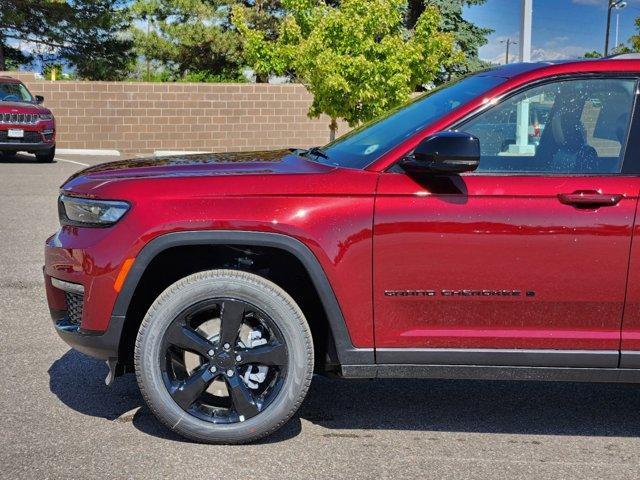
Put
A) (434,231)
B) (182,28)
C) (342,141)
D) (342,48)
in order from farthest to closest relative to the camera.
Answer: (182,28), (342,48), (342,141), (434,231)

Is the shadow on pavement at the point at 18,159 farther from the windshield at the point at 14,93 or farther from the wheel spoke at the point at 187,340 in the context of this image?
the wheel spoke at the point at 187,340

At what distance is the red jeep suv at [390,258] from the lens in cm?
425

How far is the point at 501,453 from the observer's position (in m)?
4.43

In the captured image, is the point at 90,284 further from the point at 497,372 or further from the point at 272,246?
the point at 497,372

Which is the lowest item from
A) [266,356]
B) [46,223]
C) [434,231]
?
[46,223]

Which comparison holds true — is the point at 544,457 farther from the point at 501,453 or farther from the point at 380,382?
the point at 380,382

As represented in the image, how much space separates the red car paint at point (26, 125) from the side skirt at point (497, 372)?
672 inches

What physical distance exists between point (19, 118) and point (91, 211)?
16.5m

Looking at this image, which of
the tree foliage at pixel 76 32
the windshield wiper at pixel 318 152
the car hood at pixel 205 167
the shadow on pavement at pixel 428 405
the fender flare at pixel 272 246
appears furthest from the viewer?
the tree foliage at pixel 76 32

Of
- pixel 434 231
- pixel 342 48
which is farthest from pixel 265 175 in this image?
pixel 342 48

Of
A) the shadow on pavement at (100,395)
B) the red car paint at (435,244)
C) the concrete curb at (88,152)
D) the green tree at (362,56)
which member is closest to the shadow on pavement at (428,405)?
the shadow on pavement at (100,395)

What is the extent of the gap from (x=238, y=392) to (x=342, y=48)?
16.8 meters

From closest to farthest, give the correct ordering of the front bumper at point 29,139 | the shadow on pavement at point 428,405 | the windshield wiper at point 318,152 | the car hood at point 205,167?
1. the car hood at point 205,167
2. the shadow on pavement at point 428,405
3. the windshield wiper at point 318,152
4. the front bumper at point 29,139

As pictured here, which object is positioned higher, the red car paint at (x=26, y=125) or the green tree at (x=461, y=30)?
the green tree at (x=461, y=30)
